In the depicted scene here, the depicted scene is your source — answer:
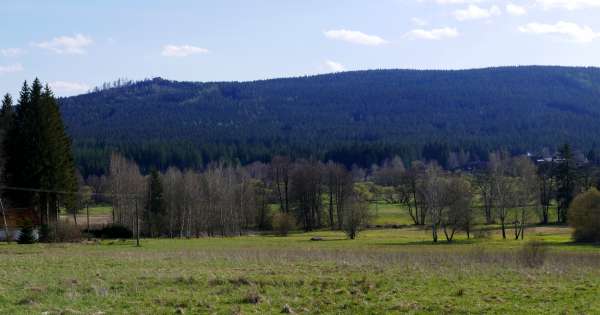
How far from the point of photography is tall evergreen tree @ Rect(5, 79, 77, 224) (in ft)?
169

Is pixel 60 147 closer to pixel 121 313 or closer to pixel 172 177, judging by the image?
pixel 172 177

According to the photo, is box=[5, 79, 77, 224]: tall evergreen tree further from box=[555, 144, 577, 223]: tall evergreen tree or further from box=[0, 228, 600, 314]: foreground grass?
box=[555, 144, 577, 223]: tall evergreen tree

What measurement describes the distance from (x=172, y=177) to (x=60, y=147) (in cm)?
2784

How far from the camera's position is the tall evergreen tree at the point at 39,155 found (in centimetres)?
5162

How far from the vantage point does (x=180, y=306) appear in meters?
14.9

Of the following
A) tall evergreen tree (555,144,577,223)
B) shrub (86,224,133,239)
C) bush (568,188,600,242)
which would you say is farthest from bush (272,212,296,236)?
tall evergreen tree (555,144,577,223)

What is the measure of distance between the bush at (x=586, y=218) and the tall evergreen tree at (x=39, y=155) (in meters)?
44.1

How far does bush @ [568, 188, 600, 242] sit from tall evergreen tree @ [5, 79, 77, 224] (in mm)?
44062

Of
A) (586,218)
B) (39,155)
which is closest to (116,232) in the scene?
(39,155)

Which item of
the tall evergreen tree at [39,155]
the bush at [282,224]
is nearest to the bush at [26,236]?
the tall evergreen tree at [39,155]

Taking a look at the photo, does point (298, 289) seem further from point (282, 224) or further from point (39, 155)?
point (282, 224)

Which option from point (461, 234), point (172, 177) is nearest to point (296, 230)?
point (172, 177)

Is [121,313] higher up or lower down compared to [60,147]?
lower down

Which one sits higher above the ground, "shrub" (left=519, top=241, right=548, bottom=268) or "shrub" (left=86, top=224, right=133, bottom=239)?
"shrub" (left=519, top=241, right=548, bottom=268)
